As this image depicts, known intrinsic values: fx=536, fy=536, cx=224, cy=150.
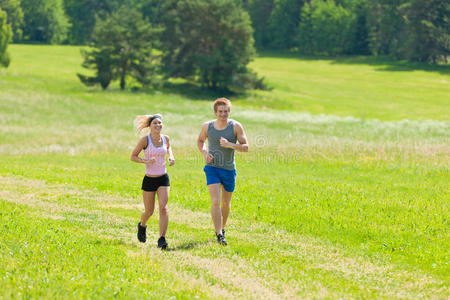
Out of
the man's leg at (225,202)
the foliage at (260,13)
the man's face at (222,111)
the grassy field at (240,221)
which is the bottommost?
the grassy field at (240,221)

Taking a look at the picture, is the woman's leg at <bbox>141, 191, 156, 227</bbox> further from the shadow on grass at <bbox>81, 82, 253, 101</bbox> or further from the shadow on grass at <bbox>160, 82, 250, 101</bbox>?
the shadow on grass at <bbox>160, 82, 250, 101</bbox>

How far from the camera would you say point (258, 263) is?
9.31 m

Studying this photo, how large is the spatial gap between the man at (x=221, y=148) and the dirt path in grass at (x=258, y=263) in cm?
89

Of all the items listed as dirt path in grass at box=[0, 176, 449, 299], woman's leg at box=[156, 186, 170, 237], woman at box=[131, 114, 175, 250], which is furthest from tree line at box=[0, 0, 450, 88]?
woman's leg at box=[156, 186, 170, 237]

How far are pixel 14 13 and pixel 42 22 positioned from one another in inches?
439

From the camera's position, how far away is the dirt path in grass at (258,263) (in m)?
8.11

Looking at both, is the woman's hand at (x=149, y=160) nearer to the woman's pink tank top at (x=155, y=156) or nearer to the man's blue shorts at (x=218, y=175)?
the woman's pink tank top at (x=155, y=156)

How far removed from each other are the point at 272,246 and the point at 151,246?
237 cm

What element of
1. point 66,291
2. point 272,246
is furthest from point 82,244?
point 272,246

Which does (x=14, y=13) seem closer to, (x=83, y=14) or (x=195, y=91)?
(x=83, y=14)

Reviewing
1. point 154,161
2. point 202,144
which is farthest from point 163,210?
point 202,144

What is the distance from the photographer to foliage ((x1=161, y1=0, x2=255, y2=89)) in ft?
225

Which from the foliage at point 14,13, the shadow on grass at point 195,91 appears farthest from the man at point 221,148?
the foliage at point 14,13

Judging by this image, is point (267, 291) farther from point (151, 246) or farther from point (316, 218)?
point (316, 218)
